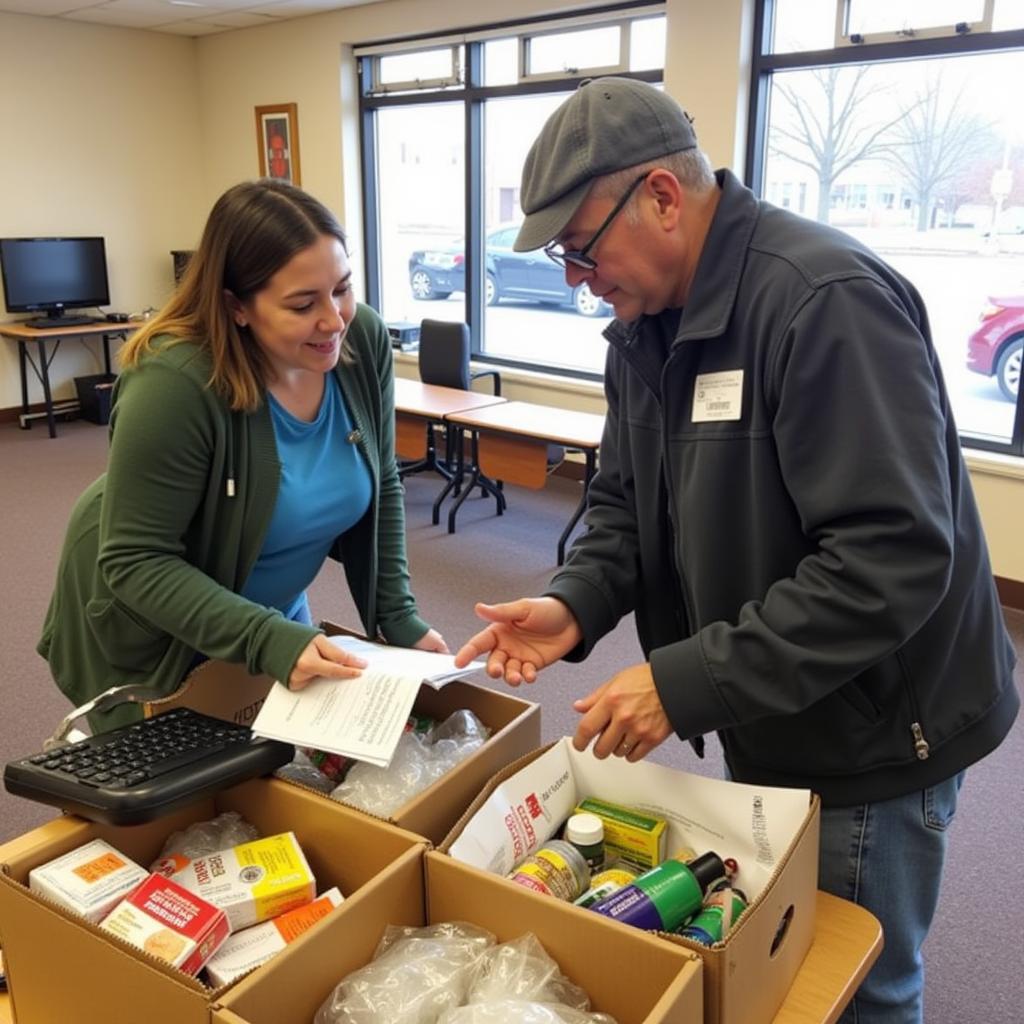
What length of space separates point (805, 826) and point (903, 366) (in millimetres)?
447

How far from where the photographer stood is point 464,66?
19.2ft

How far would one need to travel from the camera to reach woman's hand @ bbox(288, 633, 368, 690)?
1.19 m

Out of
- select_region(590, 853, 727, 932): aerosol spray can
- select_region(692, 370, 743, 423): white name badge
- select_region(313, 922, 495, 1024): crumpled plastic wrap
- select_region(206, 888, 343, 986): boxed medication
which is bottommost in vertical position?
select_region(206, 888, 343, 986): boxed medication

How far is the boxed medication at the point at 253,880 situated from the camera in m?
0.94

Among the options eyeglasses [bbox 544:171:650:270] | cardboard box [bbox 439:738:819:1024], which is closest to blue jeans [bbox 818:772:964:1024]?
cardboard box [bbox 439:738:819:1024]

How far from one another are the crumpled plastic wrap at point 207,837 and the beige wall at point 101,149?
687 centimetres

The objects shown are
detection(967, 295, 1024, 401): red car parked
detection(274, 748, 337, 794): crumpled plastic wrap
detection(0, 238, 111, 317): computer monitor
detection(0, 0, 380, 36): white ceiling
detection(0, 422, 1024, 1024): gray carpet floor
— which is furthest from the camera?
detection(0, 238, 111, 317): computer monitor

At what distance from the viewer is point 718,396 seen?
1.06 metres

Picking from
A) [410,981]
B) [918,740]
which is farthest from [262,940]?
[918,740]

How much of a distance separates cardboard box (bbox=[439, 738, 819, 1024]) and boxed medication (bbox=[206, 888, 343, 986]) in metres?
0.14

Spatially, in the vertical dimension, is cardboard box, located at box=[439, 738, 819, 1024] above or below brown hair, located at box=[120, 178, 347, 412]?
below

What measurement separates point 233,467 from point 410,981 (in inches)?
28.8

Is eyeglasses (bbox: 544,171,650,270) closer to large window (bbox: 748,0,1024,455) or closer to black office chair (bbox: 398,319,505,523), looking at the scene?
large window (bbox: 748,0,1024,455)

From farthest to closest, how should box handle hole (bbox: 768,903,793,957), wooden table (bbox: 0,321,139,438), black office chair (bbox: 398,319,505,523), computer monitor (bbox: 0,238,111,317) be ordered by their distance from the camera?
computer monitor (bbox: 0,238,111,317) → wooden table (bbox: 0,321,139,438) → black office chair (bbox: 398,319,505,523) → box handle hole (bbox: 768,903,793,957)
